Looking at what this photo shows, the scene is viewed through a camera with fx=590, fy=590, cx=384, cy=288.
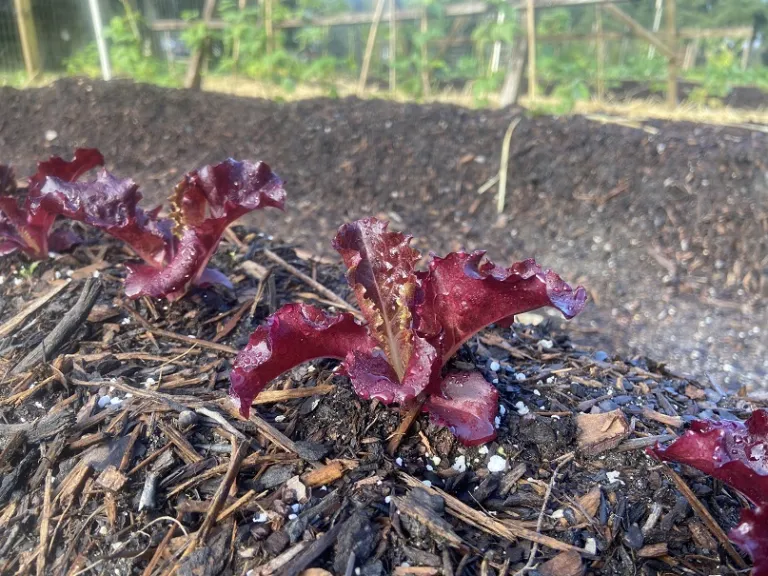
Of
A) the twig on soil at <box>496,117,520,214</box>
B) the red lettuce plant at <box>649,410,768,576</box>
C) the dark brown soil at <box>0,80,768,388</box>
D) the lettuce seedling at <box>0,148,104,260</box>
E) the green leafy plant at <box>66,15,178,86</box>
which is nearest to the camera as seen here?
the red lettuce plant at <box>649,410,768,576</box>

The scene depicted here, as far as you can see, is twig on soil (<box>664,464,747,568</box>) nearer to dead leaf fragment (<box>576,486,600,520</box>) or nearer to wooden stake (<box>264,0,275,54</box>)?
dead leaf fragment (<box>576,486,600,520</box>)

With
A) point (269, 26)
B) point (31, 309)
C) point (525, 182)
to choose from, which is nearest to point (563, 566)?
point (31, 309)

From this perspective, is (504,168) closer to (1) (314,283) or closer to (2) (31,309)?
(1) (314,283)

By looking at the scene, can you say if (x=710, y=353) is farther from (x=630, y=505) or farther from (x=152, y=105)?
(x=152, y=105)

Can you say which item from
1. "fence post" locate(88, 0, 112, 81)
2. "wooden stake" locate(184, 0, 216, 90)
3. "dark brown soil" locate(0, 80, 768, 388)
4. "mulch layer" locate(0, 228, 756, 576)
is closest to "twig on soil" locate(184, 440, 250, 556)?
"mulch layer" locate(0, 228, 756, 576)

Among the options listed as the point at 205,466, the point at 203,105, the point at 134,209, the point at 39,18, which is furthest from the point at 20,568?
the point at 39,18

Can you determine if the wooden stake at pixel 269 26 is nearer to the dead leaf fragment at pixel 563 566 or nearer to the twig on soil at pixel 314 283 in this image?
the twig on soil at pixel 314 283
